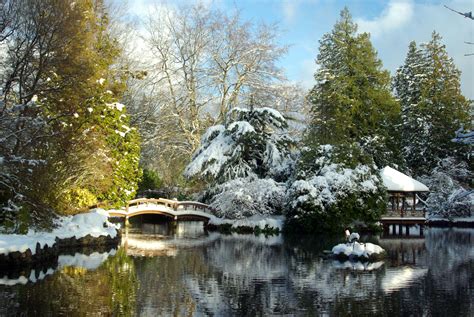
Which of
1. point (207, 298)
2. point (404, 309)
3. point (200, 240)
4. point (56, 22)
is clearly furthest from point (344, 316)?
point (200, 240)

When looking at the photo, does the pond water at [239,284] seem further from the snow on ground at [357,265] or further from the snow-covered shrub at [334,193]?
the snow-covered shrub at [334,193]

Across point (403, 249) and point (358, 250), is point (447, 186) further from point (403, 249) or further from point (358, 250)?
point (358, 250)

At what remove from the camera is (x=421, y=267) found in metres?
14.8

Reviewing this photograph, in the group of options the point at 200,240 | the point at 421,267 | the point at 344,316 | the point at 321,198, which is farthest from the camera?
the point at 321,198

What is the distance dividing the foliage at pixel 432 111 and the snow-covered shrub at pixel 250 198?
14808 mm

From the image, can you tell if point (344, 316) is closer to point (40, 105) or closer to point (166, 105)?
point (40, 105)

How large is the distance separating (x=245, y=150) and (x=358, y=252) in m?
14.2

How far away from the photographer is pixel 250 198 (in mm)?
26750

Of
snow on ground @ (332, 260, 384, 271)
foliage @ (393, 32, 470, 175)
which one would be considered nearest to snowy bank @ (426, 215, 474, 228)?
foliage @ (393, 32, 470, 175)

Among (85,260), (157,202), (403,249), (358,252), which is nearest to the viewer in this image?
(85,260)

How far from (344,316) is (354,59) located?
3021 cm

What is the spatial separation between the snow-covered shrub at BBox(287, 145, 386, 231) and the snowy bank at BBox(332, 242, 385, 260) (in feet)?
28.3

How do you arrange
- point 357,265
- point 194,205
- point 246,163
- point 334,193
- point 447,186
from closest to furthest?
point 357,265 → point 334,193 → point 246,163 → point 194,205 → point 447,186

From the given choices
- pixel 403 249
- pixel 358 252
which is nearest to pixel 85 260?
pixel 358 252
